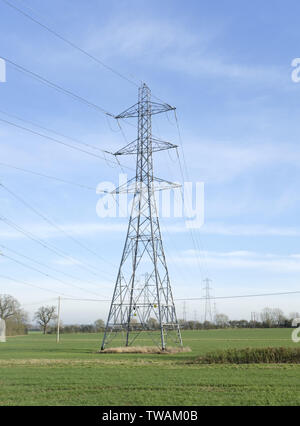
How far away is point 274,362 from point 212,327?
421ft

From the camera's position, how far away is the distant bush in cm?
2764

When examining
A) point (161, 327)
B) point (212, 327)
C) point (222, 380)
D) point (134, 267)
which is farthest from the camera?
point (212, 327)

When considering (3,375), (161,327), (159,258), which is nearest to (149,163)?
(159,258)

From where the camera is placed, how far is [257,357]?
27.8 metres

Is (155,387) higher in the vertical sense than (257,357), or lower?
higher

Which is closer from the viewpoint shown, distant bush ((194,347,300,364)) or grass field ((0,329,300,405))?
grass field ((0,329,300,405))

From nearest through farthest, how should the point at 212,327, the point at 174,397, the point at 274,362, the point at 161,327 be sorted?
the point at 174,397
the point at 274,362
the point at 161,327
the point at 212,327

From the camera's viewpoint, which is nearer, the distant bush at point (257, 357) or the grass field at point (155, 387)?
the grass field at point (155, 387)

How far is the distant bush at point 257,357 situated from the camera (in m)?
27.6

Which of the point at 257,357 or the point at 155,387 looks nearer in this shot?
the point at 155,387

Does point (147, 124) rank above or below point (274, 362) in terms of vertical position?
above
